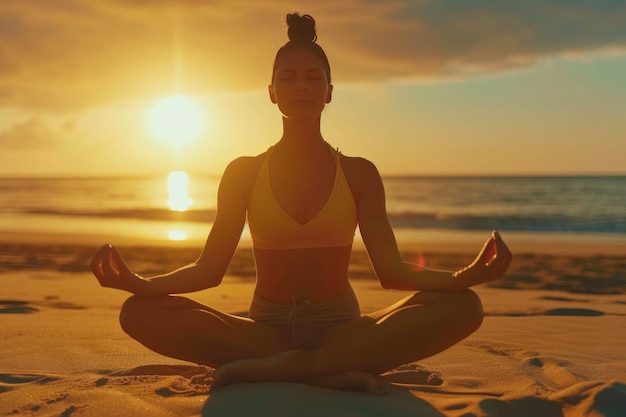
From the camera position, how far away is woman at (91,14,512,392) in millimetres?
3971

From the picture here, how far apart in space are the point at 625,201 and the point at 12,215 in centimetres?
2798

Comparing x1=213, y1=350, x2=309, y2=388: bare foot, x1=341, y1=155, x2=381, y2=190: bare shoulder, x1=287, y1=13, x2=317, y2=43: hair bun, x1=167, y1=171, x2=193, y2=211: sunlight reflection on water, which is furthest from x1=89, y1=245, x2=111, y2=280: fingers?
x1=167, y1=171, x2=193, y2=211: sunlight reflection on water

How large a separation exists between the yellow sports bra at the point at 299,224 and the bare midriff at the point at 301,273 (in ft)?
0.14

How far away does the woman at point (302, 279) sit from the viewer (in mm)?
3971

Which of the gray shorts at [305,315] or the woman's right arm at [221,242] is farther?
the gray shorts at [305,315]

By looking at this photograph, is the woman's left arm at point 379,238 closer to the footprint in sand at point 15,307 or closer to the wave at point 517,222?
the footprint in sand at point 15,307

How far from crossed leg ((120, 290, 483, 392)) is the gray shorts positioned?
0.34 feet

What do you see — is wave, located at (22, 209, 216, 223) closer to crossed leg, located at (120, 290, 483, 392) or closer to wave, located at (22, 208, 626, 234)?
wave, located at (22, 208, 626, 234)

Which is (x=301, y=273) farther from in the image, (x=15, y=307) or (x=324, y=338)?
(x=15, y=307)

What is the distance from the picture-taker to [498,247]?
3688 mm

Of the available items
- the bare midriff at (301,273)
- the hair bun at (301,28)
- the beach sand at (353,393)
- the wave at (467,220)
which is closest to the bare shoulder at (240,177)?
the bare midriff at (301,273)

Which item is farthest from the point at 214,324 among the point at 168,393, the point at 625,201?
the point at 625,201

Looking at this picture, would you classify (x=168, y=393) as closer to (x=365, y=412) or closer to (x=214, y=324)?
(x=214, y=324)

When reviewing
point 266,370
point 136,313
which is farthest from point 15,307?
point 266,370
